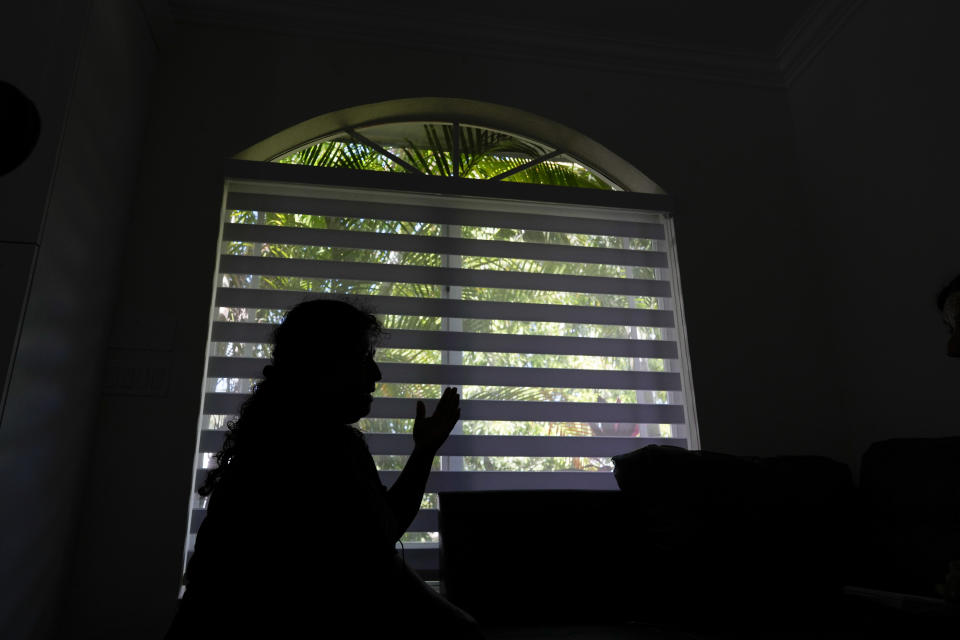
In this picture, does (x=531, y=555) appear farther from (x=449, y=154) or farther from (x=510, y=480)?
(x=449, y=154)

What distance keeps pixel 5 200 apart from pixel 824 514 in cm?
263

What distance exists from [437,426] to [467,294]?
3.15 ft

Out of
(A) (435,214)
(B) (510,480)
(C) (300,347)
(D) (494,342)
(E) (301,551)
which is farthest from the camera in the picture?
(A) (435,214)

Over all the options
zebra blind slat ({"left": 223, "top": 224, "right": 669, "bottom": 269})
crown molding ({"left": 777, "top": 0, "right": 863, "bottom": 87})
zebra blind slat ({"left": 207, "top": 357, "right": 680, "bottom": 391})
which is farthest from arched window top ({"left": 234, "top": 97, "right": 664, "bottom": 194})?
crown molding ({"left": 777, "top": 0, "right": 863, "bottom": 87})

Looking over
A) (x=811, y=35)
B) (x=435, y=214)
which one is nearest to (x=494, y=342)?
(x=435, y=214)

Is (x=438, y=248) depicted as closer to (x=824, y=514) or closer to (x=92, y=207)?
(x=92, y=207)

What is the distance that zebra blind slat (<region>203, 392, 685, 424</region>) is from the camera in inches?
A: 87.6

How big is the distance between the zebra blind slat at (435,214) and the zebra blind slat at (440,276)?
23cm

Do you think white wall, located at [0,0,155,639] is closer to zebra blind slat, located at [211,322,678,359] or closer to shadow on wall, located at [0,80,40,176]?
shadow on wall, located at [0,80,40,176]

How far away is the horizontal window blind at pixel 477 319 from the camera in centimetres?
232

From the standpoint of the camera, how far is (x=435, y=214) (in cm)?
260

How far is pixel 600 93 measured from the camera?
9.30 ft

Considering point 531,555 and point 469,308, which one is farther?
point 469,308

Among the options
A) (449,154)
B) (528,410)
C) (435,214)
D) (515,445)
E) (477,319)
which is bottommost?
(515,445)
